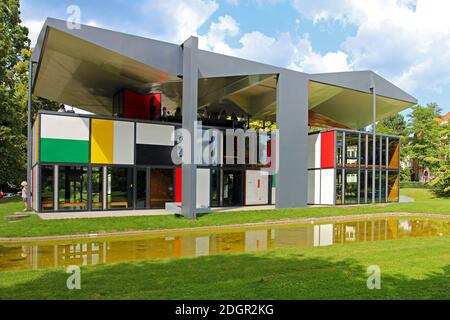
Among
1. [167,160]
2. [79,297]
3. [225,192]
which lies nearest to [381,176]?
[225,192]

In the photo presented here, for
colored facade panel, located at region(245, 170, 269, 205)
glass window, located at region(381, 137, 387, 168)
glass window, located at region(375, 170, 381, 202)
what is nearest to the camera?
colored facade panel, located at region(245, 170, 269, 205)

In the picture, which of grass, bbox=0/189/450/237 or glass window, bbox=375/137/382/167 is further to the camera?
glass window, bbox=375/137/382/167

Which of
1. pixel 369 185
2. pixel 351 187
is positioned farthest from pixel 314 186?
pixel 369 185

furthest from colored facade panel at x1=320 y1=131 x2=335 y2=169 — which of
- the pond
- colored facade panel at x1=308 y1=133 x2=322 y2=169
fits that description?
the pond

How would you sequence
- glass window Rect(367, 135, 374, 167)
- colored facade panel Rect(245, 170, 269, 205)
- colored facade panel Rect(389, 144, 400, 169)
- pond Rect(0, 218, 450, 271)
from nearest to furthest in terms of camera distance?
1. pond Rect(0, 218, 450, 271)
2. colored facade panel Rect(245, 170, 269, 205)
3. glass window Rect(367, 135, 374, 167)
4. colored facade panel Rect(389, 144, 400, 169)

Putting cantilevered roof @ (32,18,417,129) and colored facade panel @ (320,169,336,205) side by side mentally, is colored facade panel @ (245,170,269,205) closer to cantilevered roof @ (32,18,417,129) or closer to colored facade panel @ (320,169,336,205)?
colored facade panel @ (320,169,336,205)

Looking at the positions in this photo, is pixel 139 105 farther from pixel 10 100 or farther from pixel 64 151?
pixel 10 100

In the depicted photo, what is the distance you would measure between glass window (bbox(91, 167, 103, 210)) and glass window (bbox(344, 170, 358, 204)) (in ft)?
49.8

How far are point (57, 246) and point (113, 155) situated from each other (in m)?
8.55

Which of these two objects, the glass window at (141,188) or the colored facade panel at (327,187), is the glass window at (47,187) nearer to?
the glass window at (141,188)

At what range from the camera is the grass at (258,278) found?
5168mm

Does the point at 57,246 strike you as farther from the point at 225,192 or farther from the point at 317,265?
the point at 225,192

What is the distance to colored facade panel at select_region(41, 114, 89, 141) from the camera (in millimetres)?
16844

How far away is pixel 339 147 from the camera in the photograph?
23.4m
